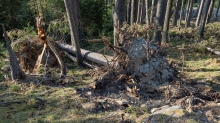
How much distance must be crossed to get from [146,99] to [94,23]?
427 inches

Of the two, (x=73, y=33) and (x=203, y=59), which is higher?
(x=73, y=33)

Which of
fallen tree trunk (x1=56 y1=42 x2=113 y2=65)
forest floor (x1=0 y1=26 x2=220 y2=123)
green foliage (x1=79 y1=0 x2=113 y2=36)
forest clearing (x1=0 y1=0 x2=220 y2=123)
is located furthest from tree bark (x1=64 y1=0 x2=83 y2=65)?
green foliage (x1=79 y1=0 x2=113 y2=36)

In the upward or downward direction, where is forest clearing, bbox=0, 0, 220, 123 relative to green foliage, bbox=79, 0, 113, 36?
downward

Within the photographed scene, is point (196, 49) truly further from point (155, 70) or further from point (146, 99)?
point (146, 99)

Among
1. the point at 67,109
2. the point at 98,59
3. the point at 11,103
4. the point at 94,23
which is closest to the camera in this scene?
the point at 67,109

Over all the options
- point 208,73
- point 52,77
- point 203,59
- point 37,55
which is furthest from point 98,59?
point 203,59

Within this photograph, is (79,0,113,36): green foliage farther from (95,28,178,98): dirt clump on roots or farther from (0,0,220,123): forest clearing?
(95,28,178,98): dirt clump on roots

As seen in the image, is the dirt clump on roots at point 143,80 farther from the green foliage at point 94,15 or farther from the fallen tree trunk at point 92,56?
the green foliage at point 94,15

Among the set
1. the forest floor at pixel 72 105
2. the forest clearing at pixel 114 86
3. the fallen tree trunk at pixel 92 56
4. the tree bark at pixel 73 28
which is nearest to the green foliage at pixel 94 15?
the fallen tree trunk at pixel 92 56

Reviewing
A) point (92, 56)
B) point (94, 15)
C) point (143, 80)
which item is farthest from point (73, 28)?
point (94, 15)

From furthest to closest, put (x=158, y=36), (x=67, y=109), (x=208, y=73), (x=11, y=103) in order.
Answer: (x=158, y=36)
(x=208, y=73)
(x=11, y=103)
(x=67, y=109)

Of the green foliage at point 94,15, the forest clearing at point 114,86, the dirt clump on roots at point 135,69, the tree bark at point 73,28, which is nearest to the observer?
the forest clearing at point 114,86

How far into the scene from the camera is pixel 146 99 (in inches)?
256

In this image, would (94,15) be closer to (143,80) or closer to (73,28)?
(73,28)
